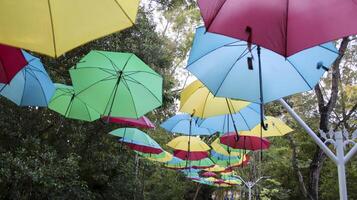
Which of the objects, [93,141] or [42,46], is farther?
[93,141]

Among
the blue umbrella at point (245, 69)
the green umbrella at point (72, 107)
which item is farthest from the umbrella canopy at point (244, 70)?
the green umbrella at point (72, 107)

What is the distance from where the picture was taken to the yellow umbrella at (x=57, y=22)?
6.29 ft

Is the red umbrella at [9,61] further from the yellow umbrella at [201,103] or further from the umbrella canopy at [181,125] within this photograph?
the umbrella canopy at [181,125]

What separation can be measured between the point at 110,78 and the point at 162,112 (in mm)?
7159

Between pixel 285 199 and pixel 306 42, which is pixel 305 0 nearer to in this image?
pixel 306 42

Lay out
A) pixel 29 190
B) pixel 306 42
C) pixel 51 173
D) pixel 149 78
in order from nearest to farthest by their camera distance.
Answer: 1. pixel 306 42
2. pixel 149 78
3. pixel 51 173
4. pixel 29 190

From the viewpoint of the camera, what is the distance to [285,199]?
45.3ft

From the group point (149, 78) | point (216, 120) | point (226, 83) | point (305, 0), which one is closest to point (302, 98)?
point (216, 120)

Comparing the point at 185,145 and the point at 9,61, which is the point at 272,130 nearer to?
the point at 185,145

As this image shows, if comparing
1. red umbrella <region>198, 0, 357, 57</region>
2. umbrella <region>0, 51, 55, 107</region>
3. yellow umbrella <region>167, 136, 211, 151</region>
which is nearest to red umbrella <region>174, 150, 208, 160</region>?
yellow umbrella <region>167, 136, 211, 151</region>

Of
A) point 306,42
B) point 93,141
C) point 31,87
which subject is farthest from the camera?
point 93,141

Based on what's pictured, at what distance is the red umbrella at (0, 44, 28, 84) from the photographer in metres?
2.72

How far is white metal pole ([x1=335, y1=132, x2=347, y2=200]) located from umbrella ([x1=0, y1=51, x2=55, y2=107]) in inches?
110

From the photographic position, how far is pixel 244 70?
3.24m
